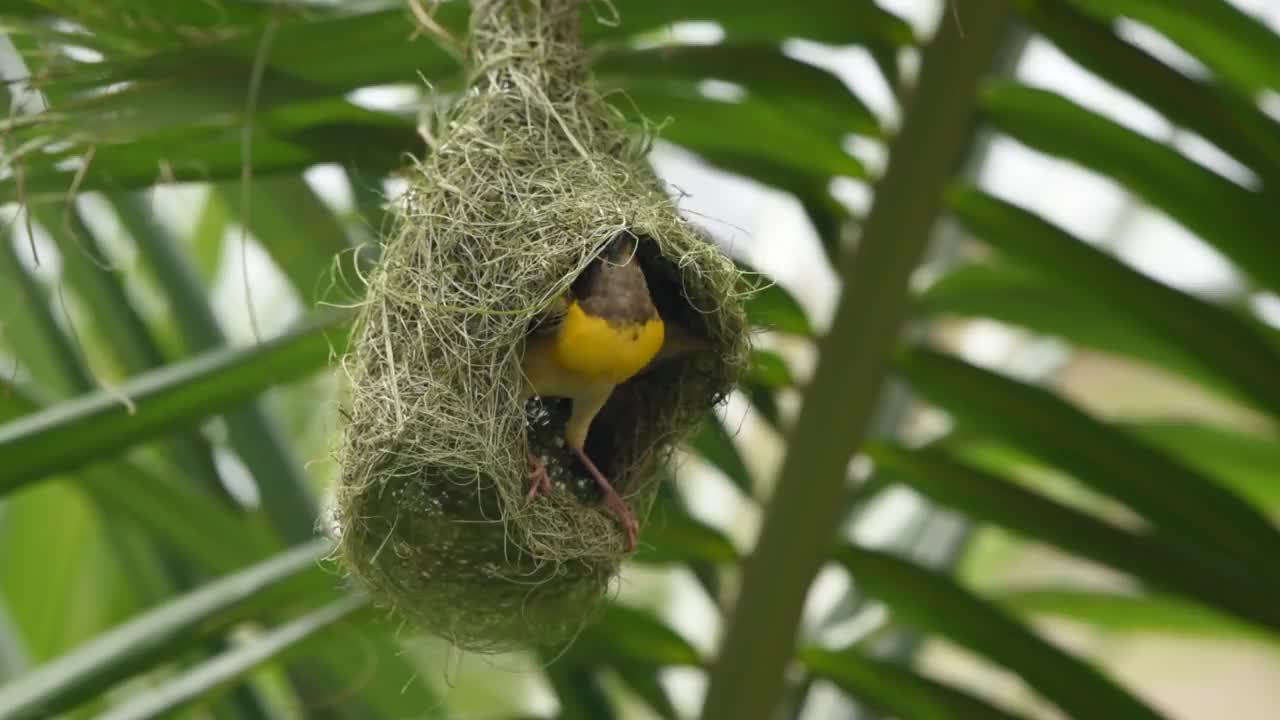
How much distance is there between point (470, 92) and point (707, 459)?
391 millimetres

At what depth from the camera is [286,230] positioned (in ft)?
4.11

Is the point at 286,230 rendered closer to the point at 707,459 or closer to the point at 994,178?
the point at 707,459

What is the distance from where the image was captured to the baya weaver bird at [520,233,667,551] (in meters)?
0.76

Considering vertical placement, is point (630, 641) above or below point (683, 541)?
below

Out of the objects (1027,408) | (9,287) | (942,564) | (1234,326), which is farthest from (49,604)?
(1234,326)

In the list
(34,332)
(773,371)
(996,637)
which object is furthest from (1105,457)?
(34,332)

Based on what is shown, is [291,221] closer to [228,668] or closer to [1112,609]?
[228,668]

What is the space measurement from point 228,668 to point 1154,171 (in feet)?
2.72

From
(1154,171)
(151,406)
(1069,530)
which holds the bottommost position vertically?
(151,406)

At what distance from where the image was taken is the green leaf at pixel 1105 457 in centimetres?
114

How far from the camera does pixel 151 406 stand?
96 centimetres

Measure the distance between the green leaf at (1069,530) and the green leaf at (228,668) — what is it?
496 mm

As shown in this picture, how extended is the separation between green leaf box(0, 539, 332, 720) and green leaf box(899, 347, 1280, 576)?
557 mm

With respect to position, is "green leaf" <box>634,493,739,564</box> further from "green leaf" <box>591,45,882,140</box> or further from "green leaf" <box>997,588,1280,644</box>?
"green leaf" <box>997,588,1280,644</box>
